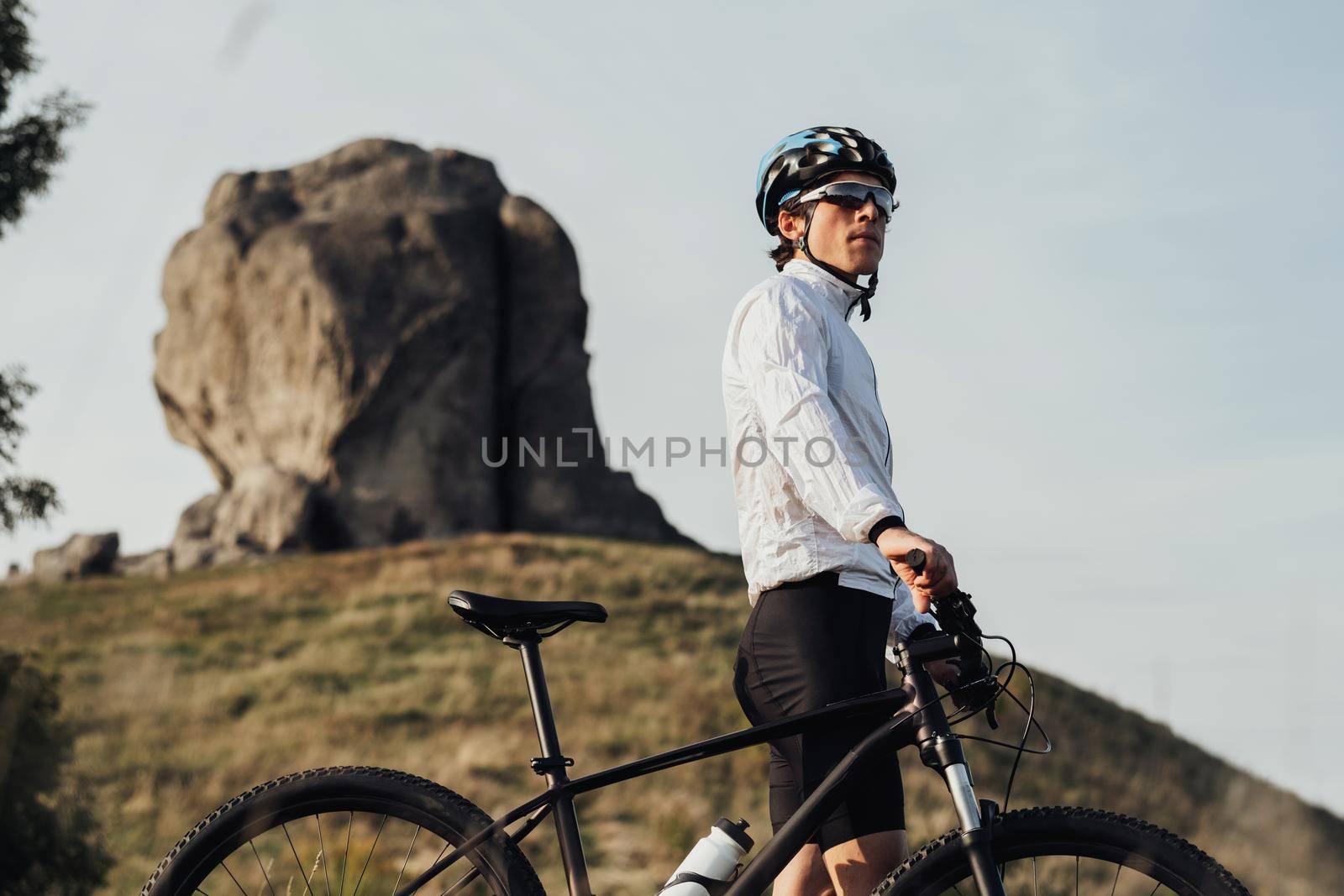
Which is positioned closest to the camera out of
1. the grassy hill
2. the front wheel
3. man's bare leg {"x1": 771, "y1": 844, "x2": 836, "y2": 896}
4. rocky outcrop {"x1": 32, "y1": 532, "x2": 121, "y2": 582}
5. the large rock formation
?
the front wheel

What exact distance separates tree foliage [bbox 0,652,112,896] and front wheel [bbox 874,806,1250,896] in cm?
871

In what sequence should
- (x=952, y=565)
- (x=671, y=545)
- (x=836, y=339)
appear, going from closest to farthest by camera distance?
(x=952, y=565), (x=836, y=339), (x=671, y=545)

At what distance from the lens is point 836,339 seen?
2.57 metres

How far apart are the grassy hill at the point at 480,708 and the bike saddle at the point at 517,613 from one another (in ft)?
33.8

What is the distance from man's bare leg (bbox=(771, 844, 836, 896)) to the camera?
8.25 ft

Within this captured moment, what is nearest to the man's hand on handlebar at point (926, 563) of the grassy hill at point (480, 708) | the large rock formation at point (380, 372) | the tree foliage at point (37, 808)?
the tree foliage at point (37, 808)

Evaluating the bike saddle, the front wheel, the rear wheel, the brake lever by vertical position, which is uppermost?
the bike saddle

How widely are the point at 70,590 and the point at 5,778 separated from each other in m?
21.8

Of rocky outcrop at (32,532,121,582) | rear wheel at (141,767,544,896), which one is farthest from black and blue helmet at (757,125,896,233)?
rocky outcrop at (32,532,121,582)

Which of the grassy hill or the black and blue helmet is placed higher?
the grassy hill

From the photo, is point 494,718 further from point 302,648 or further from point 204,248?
point 204,248

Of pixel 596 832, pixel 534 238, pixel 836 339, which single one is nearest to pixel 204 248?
pixel 534 238

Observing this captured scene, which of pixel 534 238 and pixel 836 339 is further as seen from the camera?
pixel 534 238

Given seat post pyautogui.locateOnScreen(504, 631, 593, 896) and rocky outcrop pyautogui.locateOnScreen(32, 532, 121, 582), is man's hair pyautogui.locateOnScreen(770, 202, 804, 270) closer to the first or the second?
seat post pyautogui.locateOnScreen(504, 631, 593, 896)
